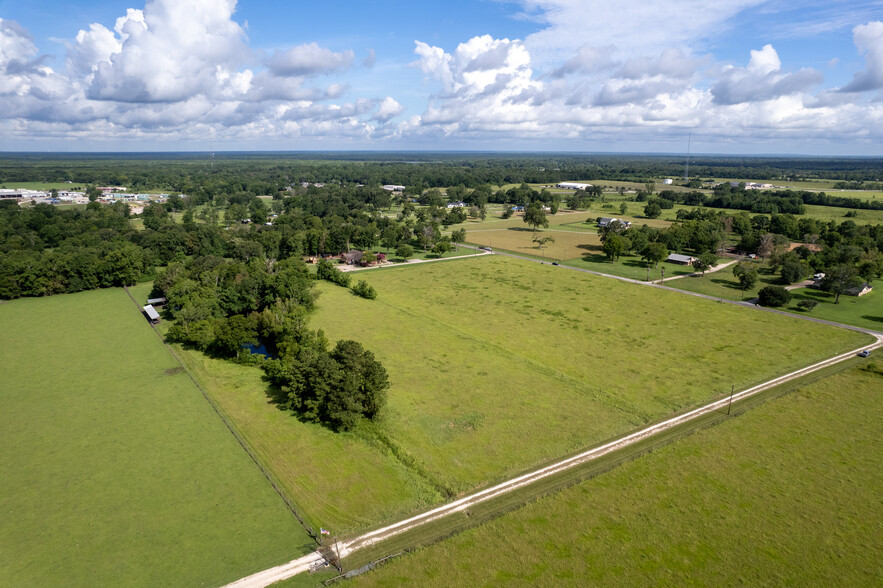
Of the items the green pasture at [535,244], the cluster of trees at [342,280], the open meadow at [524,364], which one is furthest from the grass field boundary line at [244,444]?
the green pasture at [535,244]

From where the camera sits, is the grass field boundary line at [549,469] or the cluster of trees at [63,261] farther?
the cluster of trees at [63,261]

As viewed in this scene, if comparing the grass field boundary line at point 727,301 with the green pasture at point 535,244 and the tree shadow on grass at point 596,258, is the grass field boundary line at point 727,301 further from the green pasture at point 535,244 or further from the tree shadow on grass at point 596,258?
the green pasture at point 535,244

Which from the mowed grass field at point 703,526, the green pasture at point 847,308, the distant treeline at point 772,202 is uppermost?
the distant treeline at point 772,202

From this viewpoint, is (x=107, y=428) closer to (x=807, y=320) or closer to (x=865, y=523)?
(x=865, y=523)

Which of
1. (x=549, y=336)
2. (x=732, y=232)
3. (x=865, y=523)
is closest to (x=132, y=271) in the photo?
(x=549, y=336)

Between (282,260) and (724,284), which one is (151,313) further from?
(724,284)

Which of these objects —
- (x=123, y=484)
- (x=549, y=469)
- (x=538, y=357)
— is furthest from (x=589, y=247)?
(x=123, y=484)
